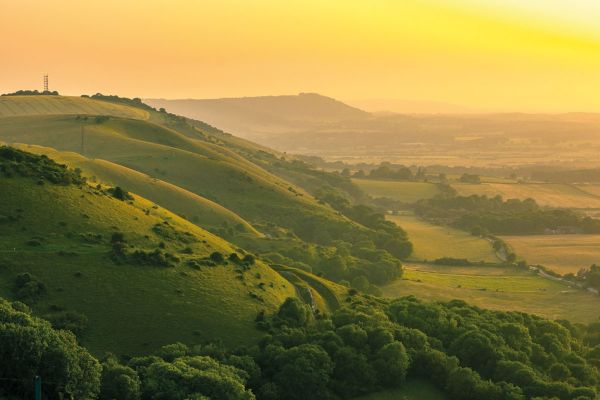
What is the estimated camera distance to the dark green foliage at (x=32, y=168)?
102 m

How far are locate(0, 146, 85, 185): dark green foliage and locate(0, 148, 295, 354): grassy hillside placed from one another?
0.72 meters

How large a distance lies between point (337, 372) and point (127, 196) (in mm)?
51970

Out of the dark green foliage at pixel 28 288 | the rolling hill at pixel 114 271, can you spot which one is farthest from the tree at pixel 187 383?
the dark green foliage at pixel 28 288

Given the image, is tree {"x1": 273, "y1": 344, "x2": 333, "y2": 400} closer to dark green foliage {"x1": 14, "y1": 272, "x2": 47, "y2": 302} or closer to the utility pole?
the utility pole

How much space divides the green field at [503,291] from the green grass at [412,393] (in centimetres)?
6093

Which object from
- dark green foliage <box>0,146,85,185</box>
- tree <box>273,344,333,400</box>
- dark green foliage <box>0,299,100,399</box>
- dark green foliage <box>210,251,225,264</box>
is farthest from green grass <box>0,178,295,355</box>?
dark green foliage <box>0,299,100,399</box>

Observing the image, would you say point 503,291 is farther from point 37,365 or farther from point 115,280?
point 37,365

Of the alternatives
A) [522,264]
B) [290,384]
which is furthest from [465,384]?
[522,264]

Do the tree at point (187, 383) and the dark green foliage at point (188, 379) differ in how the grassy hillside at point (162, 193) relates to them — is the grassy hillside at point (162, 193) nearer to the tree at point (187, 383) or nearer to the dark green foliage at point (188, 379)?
the dark green foliage at point (188, 379)

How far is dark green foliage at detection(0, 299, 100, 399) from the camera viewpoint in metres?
55.3

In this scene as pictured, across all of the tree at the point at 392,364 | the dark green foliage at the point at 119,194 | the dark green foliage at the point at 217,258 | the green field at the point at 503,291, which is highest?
the dark green foliage at the point at 119,194

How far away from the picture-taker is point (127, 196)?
4606 inches

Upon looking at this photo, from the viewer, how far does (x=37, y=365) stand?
55906 mm

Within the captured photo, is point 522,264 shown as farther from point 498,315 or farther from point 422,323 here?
point 422,323
